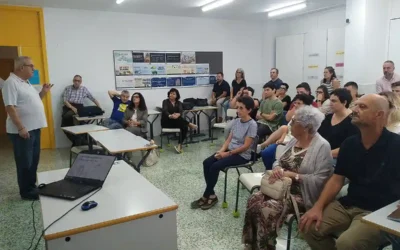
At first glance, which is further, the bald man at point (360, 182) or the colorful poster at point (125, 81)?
the colorful poster at point (125, 81)

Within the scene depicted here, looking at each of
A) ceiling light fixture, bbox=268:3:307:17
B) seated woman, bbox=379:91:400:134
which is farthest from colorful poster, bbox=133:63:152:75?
seated woman, bbox=379:91:400:134

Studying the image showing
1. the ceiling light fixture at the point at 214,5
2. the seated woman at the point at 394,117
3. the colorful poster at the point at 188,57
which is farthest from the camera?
the colorful poster at the point at 188,57

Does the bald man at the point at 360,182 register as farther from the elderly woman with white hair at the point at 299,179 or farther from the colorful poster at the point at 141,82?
the colorful poster at the point at 141,82

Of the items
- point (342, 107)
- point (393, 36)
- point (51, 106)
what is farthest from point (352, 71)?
point (51, 106)

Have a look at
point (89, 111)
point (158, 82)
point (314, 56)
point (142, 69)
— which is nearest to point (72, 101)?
point (89, 111)

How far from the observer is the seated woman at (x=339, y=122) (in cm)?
274

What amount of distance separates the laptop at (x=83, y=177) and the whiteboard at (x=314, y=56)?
6.07 meters

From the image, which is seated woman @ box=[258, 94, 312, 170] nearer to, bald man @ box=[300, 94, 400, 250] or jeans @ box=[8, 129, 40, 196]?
bald man @ box=[300, 94, 400, 250]

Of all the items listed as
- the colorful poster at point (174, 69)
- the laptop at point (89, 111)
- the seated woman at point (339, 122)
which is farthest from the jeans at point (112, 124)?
the seated woman at point (339, 122)

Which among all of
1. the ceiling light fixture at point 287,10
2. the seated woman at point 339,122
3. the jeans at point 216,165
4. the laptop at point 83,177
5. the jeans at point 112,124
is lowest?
the jeans at point 216,165

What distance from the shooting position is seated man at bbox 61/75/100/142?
5.96 metres

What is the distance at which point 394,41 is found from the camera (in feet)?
18.2

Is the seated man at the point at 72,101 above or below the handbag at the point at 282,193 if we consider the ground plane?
above

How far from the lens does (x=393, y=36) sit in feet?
18.2
